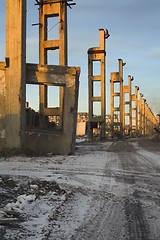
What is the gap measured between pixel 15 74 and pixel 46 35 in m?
12.9

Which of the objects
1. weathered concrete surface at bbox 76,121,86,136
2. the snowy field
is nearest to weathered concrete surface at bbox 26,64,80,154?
the snowy field

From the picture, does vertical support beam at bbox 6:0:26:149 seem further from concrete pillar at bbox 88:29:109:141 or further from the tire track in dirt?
concrete pillar at bbox 88:29:109:141

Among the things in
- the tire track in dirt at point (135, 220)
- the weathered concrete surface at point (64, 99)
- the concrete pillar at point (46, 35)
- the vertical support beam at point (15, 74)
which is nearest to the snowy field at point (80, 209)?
the tire track in dirt at point (135, 220)

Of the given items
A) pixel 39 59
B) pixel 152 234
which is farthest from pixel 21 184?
pixel 39 59

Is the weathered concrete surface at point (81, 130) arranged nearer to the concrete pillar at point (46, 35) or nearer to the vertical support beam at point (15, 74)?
the concrete pillar at point (46, 35)

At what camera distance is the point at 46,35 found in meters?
23.6

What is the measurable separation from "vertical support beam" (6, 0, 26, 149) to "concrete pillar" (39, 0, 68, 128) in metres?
9.20

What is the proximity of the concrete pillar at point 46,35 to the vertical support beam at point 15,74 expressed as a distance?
30.2 feet

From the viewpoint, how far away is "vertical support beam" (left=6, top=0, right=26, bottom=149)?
11.6 metres

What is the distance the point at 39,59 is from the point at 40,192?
19937mm

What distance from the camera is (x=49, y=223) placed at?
10.5 ft

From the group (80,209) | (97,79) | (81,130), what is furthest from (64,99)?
(81,130)

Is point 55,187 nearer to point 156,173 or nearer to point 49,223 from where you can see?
point 49,223

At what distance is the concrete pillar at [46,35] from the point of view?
21656mm
